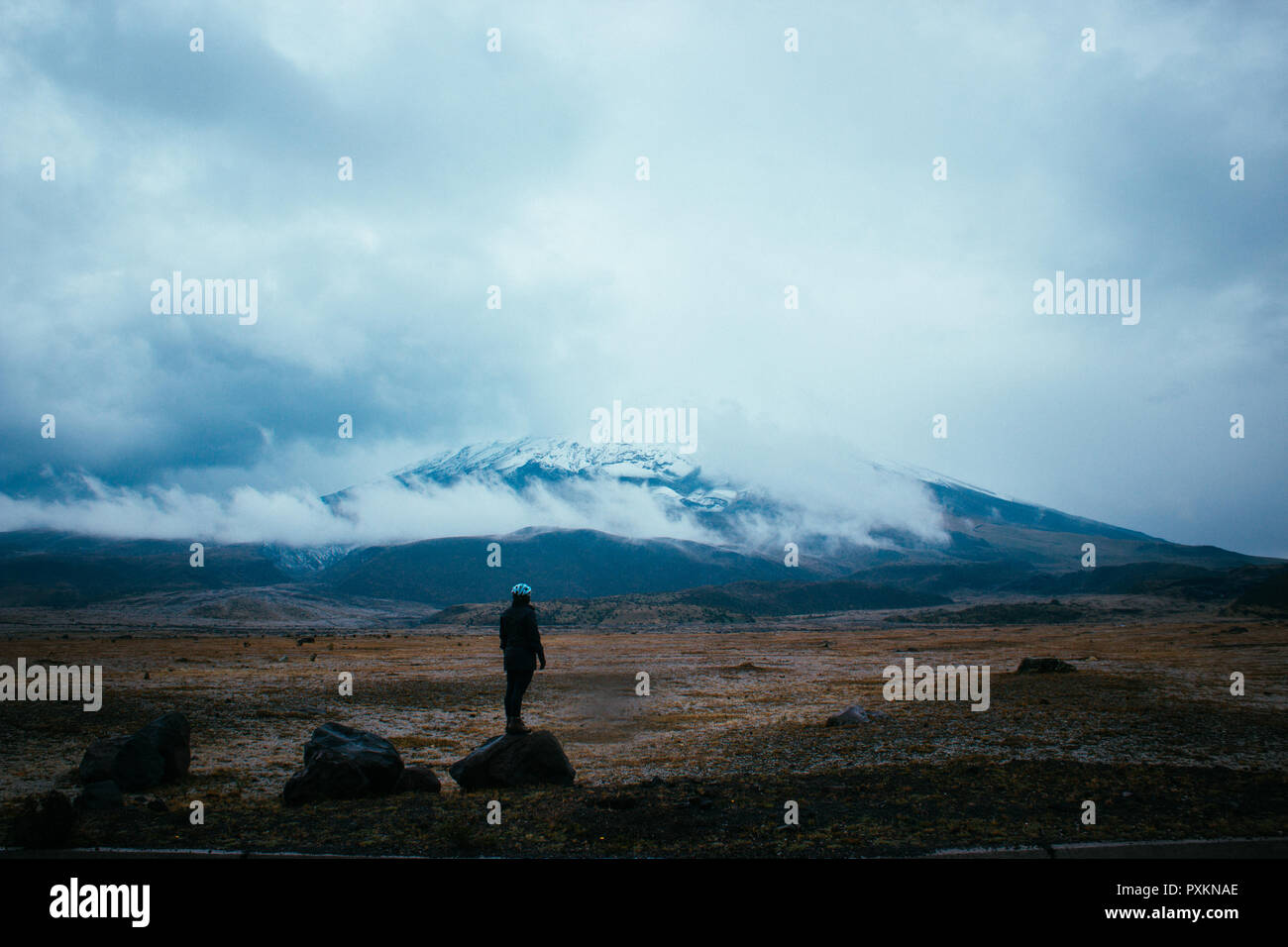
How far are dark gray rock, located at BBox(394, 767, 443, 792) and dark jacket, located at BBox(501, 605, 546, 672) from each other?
235cm

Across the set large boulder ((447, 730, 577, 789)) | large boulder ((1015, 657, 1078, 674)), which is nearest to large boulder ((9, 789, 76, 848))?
large boulder ((447, 730, 577, 789))

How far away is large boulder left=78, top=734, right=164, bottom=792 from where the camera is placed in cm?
1298

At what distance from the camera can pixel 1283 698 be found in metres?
21.9

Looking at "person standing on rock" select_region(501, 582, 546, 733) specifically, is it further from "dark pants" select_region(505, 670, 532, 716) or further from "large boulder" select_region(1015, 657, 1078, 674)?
"large boulder" select_region(1015, 657, 1078, 674)

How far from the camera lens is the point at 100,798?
1141cm

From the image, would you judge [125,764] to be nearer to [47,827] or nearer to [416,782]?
[47,827]

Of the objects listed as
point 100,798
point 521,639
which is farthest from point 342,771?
point 521,639

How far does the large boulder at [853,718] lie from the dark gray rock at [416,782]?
10.9 metres

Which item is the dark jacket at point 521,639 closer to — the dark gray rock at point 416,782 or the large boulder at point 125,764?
the dark gray rock at point 416,782

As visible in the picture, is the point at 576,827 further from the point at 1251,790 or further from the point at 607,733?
the point at 607,733

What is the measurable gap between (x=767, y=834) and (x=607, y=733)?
1245cm
